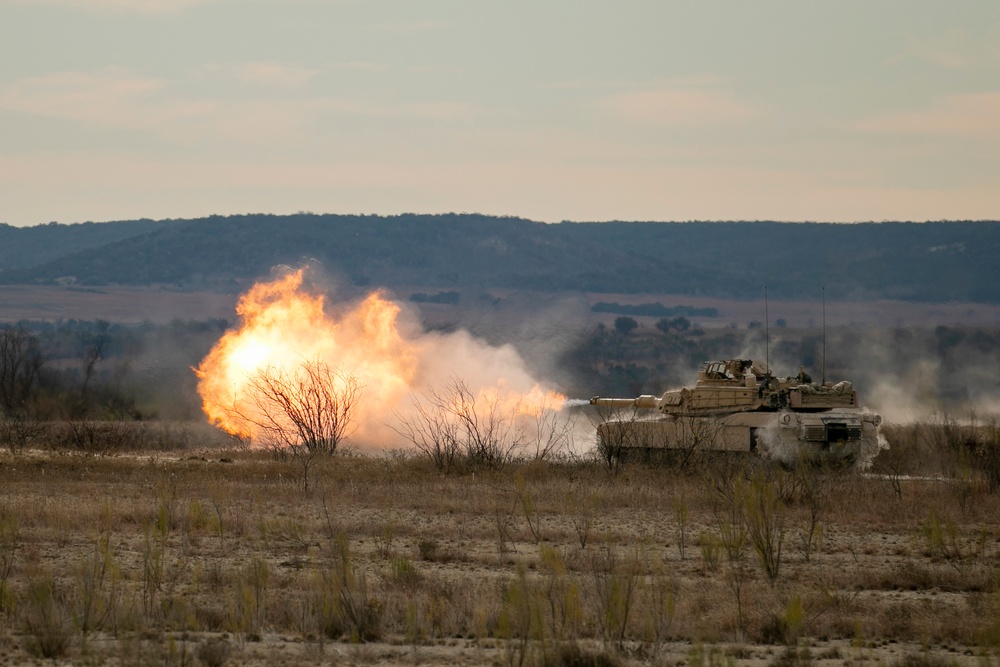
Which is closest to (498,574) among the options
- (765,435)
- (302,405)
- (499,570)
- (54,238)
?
(499,570)

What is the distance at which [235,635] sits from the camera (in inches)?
538

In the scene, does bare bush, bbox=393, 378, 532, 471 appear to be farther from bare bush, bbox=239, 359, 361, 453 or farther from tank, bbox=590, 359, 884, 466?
tank, bbox=590, 359, 884, 466

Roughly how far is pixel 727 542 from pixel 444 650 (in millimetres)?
5489

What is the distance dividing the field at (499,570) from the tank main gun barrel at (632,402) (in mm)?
4672

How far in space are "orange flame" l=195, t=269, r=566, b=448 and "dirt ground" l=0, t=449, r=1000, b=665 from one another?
12.9 meters

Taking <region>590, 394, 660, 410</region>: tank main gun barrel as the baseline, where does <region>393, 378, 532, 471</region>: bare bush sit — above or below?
below

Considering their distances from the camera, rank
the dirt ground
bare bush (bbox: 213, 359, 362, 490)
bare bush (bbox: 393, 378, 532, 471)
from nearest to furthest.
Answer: the dirt ground, bare bush (bbox: 393, 378, 532, 471), bare bush (bbox: 213, 359, 362, 490)

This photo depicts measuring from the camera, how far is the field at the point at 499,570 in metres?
13.4

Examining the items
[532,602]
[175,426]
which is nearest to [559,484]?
[532,602]

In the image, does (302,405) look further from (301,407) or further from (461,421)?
(461,421)

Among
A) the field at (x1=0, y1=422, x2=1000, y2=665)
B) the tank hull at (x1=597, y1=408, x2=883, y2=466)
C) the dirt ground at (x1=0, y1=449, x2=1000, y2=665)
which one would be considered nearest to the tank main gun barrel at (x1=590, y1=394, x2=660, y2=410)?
the tank hull at (x1=597, y1=408, x2=883, y2=466)

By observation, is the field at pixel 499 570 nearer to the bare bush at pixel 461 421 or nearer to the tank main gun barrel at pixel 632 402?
the tank main gun barrel at pixel 632 402

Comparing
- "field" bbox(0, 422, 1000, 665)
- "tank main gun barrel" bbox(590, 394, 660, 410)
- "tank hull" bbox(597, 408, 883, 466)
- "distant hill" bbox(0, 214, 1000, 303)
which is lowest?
"field" bbox(0, 422, 1000, 665)

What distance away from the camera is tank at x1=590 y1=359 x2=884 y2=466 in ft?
99.7
